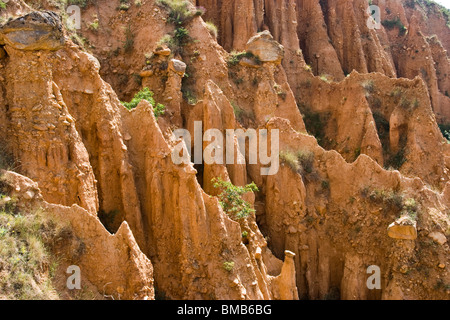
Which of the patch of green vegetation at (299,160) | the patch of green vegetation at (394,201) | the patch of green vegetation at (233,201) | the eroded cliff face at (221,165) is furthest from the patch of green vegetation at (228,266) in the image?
the patch of green vegetation at (394,201)

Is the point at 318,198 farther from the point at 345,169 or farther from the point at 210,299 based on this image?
the point at 210,299

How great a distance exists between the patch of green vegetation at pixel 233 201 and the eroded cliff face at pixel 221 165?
26 cm

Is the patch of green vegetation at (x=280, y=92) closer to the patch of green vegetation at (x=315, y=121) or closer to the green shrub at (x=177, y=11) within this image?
the patch of green vegetation at (x=315, y=121)

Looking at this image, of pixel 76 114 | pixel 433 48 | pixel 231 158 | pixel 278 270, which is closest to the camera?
pixel 76 114

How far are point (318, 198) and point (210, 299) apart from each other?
6395mm

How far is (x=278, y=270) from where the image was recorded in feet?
44.3

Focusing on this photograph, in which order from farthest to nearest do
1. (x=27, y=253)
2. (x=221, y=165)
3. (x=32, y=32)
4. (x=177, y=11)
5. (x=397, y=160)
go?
(x=397, y=160)
(x=177, y=11)
(x=221, y=165)
(x=32, y=32)
(x=27, y=253)

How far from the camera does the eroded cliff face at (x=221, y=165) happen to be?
34.0 ft

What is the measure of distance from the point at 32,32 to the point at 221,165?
6415mm

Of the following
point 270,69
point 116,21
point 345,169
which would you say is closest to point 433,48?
point 270,69

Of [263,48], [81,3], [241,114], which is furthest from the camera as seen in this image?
[263,48]

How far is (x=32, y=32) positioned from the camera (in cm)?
1024

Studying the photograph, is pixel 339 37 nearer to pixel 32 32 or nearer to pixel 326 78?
pixel 326 78

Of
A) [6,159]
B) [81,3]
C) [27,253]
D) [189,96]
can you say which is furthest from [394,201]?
[81,3]
